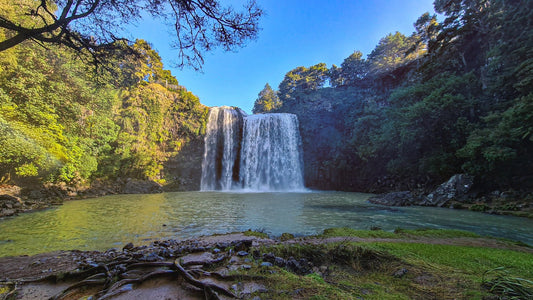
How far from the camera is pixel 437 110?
44.3 feet

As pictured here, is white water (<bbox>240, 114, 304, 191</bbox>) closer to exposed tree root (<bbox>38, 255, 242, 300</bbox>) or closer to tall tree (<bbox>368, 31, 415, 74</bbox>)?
tall tree (<bbox>368, 31, 415, 74</bbox>)

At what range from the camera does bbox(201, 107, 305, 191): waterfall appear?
80.2ft

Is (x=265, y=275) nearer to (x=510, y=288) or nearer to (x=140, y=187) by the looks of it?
(x=510, y=288)

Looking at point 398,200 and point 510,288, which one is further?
point 398,200

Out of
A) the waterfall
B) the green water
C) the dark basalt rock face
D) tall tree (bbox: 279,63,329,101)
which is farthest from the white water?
the green water

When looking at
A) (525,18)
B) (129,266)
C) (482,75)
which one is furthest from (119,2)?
(482,75)

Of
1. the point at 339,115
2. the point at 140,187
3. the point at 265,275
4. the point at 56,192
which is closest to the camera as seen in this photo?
the point at 265,275

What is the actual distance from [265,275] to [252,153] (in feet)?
76.1

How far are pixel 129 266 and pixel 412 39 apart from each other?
1564 inches

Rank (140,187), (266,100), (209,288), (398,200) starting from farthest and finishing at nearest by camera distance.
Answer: (266,100)
(140,187)
(398,200)
(209,288)

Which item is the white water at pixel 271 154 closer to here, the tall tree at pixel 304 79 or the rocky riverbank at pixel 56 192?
the rocky riverbank at pixel 56 192

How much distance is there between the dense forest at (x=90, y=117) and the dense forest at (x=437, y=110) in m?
14.5

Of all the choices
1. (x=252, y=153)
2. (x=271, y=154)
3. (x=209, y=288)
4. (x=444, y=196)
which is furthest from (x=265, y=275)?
(x=252, y=153)

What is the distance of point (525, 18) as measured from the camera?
9.99 meters
